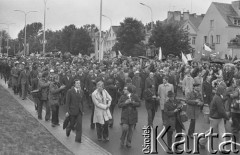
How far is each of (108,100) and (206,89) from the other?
6.01 metres

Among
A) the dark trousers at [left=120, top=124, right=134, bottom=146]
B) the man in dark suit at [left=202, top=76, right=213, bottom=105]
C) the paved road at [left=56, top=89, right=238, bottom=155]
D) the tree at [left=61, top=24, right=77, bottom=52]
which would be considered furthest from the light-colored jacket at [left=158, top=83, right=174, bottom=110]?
the tree at [left=61, top=24, right=77, bottom=52]

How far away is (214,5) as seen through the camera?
64.2 metres

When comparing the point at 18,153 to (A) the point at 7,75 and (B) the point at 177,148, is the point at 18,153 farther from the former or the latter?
(A) the point at 7,75

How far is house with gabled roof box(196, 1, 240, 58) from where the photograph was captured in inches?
2425

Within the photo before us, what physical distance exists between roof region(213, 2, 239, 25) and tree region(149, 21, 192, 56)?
28.0 ft

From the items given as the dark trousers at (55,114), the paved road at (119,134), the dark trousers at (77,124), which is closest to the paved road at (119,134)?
the paved road at (119,134)

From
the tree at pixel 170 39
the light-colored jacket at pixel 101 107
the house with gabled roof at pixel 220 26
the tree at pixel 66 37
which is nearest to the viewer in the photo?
the light-colored jacket at pixel 101 107

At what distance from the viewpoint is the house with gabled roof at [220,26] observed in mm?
61594

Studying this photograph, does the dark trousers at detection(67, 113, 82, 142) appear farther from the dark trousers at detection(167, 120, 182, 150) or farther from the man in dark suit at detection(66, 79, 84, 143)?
the dark trousers at detection(167, 120, 182, 150)

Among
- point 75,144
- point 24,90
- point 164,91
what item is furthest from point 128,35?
point 75,144

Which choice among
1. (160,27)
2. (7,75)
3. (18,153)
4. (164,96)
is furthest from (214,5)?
(18,153)

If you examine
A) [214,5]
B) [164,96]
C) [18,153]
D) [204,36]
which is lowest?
[18,153]

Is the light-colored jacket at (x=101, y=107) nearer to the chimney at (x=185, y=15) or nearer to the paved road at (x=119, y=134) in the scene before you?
the paved road at (x=119, y=134)

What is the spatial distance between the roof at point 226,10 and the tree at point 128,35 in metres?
12.4
